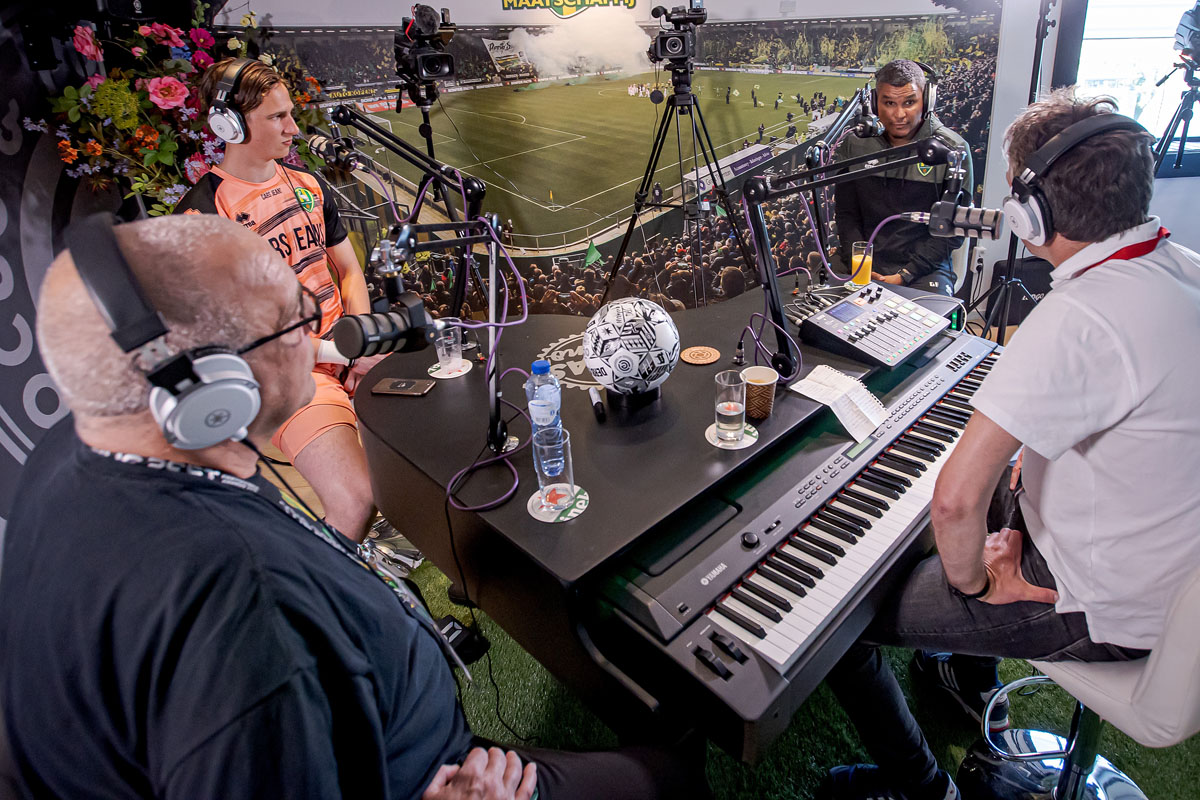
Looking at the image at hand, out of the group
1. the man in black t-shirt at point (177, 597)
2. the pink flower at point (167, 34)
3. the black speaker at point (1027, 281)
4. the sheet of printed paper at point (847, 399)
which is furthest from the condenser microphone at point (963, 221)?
the pink flower at point (167, 34)

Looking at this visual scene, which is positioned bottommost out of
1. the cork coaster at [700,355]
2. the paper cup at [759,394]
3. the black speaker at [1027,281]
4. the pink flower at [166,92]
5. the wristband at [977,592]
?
the black speaker at [1027,281]

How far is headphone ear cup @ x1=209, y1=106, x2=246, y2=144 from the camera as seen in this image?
2182 mm

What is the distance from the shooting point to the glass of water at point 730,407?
1483 mm

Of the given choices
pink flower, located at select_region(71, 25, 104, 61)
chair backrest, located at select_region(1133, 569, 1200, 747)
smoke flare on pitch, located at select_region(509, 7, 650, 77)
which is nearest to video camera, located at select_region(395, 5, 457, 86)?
pink flower, located at select_region(71, 25, 104, 61)

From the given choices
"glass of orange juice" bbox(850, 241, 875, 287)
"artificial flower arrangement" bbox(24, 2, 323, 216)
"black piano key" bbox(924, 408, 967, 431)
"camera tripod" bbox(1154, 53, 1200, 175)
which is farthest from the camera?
"camera tripod" bbox(1154, 53, 1200, 175)

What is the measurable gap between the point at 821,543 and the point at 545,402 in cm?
69

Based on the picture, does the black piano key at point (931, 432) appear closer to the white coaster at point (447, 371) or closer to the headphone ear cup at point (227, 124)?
the white coaster at point (447, 371)

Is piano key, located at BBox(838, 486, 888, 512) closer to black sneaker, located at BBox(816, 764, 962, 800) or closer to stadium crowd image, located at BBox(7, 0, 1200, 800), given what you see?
stadium crowd image, located at BBox(7, 0, 1200, 800)

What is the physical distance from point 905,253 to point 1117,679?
2286 mm

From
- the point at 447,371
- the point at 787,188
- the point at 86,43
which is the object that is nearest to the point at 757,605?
the point at 787,188

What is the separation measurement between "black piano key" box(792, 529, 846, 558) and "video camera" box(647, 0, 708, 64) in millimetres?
2566

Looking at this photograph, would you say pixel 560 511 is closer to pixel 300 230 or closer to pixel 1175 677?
pixel 1175 677

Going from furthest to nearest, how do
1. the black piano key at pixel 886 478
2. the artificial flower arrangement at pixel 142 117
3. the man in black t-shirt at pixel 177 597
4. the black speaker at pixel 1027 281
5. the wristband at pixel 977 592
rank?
the black speaker at pixel 1027 281
the artificial flower arrangement at pixel 142 117
the black piano key at pixel 886 478
the wristband at pixel 977 592
the man in black t-shirt at pixel 177 597

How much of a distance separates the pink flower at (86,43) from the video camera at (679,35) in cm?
240
